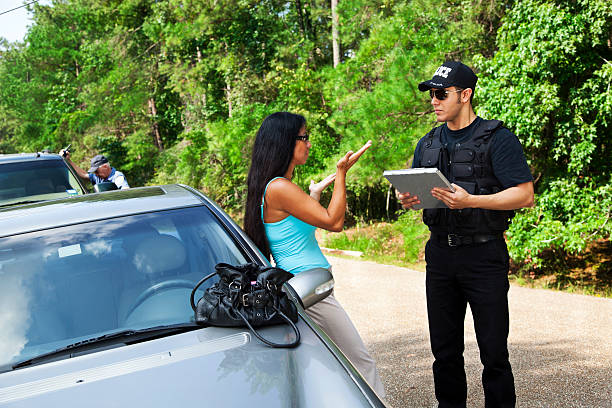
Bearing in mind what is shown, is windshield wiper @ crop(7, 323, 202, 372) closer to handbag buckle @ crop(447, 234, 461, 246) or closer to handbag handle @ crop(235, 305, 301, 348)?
handbag handle @ crop(235, 305, 301, 348)

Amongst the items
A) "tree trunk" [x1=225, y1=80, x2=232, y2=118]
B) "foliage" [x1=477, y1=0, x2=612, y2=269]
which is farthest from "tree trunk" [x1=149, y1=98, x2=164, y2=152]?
"foliage" [x1=477, y1=0, x2=612, y2=269]

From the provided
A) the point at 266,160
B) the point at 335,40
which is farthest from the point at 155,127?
the point at 266,160

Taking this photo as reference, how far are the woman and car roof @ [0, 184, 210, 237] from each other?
33cm

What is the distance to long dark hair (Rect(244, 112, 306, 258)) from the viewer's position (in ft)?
9.71

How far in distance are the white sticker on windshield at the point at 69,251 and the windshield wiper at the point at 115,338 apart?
20.6 inches

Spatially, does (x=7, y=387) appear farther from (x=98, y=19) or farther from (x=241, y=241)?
(x=98, y=19)

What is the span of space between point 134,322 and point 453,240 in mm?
1711

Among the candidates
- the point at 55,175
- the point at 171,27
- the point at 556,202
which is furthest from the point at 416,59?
the point at 171,27

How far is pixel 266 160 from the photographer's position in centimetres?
296

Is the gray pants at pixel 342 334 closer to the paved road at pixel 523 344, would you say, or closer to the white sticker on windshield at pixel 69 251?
the white sticker on windshield at pixel 69 251

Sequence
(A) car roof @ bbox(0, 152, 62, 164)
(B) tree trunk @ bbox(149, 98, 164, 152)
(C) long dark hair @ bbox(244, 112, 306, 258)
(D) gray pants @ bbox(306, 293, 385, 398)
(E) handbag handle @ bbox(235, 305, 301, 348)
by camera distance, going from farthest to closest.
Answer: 1. (B) tree trunk @ bbox(149, 98, 164, 152)
2. (A) car roof @ bbox(0, 152, 62, 164)
3. (C) long dark hair @ bbox(244, 112, 306, 258)
4. (D) gray pants @ bbox(306, 293, 385, 398)
5. (E) handbag handle @ bbox(235, 305, 301, 348)

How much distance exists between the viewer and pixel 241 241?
284 centimetres

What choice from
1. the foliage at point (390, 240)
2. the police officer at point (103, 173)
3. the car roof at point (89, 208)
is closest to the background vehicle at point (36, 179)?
the police officer at point (103, 173)

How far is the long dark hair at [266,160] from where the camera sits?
296 cm
